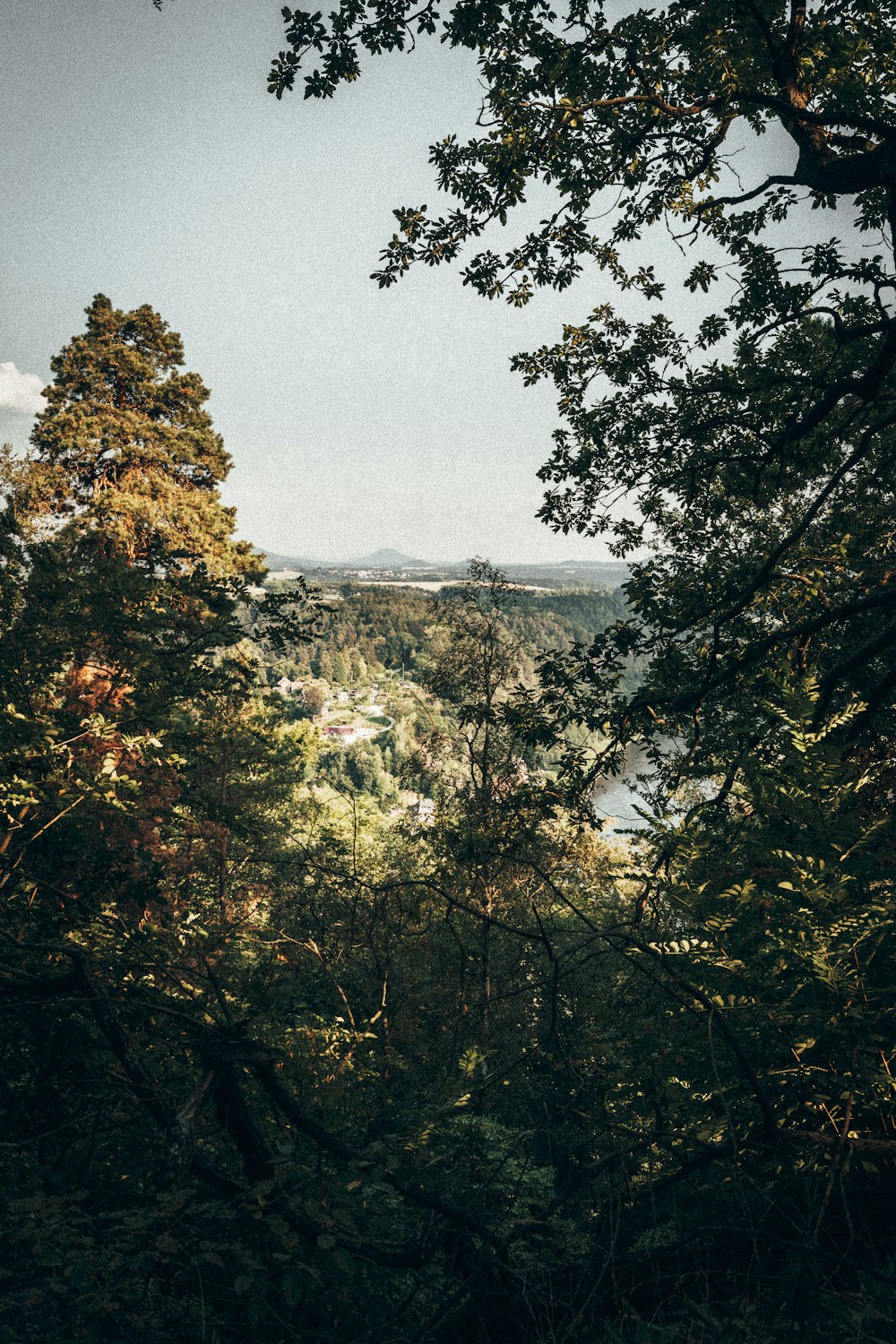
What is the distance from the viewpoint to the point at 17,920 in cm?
486

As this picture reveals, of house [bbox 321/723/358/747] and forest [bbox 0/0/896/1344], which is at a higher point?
forest [bbox 0/0/896/1344]

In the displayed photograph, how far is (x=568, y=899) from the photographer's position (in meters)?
4.70

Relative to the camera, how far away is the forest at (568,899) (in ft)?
6.19

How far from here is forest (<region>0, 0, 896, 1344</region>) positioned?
189 cm

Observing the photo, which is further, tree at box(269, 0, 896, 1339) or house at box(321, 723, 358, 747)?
house at box(321, 723, 358, 747)

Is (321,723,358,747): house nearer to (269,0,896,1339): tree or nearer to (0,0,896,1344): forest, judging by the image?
(0,0,896,1344): forest

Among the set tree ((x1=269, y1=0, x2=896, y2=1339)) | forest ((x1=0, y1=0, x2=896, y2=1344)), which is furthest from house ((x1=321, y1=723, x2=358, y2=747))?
tree ((x1=269, y1=0, x2=896, y2=1339))

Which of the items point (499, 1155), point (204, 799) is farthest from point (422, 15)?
point (204, 799)

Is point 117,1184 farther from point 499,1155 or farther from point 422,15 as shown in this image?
point 422,15

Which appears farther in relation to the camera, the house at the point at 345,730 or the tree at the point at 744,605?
the house at the point at 345,730

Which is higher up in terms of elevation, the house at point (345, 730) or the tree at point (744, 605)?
the tree at point (744, 605)

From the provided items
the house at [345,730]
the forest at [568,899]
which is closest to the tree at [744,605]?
the forest at [568,899]

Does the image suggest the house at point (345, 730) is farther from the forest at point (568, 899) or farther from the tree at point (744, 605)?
the tree at point (744, 605)

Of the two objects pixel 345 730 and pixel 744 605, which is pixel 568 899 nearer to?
pixel 744 605
